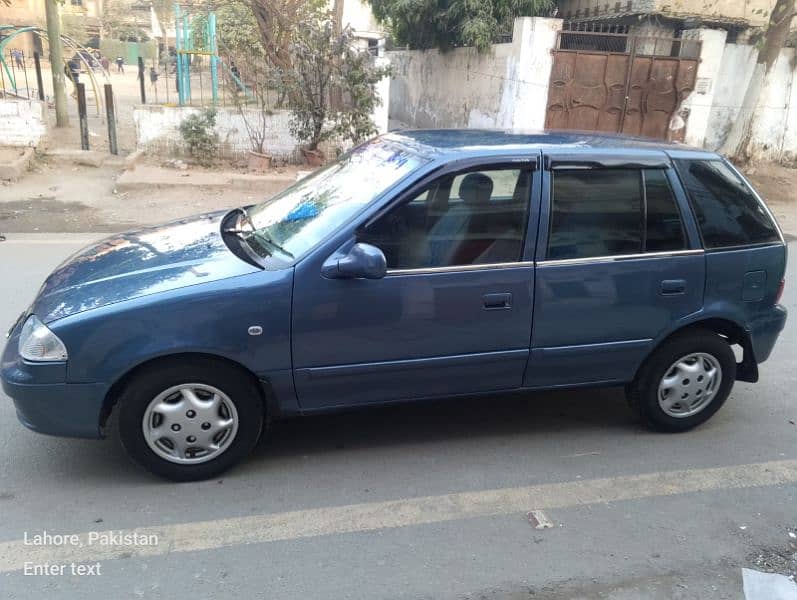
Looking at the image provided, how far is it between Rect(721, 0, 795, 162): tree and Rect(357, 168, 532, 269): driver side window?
11645 millimetres

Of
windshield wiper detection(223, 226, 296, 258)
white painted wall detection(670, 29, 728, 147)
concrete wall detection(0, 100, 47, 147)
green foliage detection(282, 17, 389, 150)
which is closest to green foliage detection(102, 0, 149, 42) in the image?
concrete wall detection(0, 100, 47, 147)

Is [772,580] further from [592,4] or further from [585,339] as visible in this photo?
[592,4]

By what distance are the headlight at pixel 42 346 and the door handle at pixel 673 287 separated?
2.98 meters

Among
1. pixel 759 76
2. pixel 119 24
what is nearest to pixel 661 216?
pixel 759 76

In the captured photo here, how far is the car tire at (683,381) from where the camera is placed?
3881 millimetres

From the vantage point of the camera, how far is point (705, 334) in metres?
3.93

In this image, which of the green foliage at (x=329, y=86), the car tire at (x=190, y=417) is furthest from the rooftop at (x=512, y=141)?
the green foliage at (x=329, y=86)

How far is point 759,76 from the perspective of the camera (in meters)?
13.1

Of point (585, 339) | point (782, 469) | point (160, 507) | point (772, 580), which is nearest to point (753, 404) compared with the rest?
point (782, 469)

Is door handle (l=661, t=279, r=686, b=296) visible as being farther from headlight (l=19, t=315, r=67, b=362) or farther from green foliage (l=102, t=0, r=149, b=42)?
green foliage (l=102, t=0, r=149, b=42)

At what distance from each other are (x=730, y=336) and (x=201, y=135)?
10099 millimetres

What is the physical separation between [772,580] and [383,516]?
164 centimetres

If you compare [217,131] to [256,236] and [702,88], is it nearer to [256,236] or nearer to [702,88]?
[256,236]

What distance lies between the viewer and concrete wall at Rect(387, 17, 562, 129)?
13.8m
